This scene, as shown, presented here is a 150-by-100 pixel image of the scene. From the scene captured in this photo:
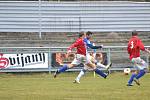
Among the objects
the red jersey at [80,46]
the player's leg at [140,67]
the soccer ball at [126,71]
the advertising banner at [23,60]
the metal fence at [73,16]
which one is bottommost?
the soccer ball at [126,71]

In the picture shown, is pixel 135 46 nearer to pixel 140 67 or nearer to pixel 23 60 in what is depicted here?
pixel 140 67

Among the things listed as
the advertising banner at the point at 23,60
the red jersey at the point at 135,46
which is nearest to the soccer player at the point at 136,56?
the red jersey at the point at 135,46

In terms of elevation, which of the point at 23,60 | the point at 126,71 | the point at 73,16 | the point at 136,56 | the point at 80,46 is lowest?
the point at 126,71

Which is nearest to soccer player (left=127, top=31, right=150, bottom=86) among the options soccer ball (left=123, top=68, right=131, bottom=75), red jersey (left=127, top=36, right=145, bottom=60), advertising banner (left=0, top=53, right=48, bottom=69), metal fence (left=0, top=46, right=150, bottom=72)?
red jersey (left=127, top=36, right=145, bottom=60)

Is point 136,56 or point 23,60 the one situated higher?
point 136,56

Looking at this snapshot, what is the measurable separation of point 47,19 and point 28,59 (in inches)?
314

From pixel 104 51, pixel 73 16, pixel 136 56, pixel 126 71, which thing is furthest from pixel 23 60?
pixel 136 56

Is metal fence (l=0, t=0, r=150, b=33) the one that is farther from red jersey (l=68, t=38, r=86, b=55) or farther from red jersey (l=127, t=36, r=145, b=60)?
red jersey (l=127, t=36, r=145, b=60)

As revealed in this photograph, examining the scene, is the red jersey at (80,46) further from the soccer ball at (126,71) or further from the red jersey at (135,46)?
the soccer ball at (126,71)

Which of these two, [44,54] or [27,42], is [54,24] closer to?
[27,42]

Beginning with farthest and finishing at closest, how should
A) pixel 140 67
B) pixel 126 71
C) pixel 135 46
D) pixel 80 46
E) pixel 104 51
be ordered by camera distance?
1. pixel 104 51
2. pixel 126 71
3. pixel 80 46
4. pixel 140 67
5. pixel 135 46

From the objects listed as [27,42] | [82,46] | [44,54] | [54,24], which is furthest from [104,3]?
[82,46]

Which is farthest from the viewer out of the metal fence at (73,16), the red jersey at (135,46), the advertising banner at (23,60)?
the metal fence at (73,16)

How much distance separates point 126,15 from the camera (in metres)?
34.0
